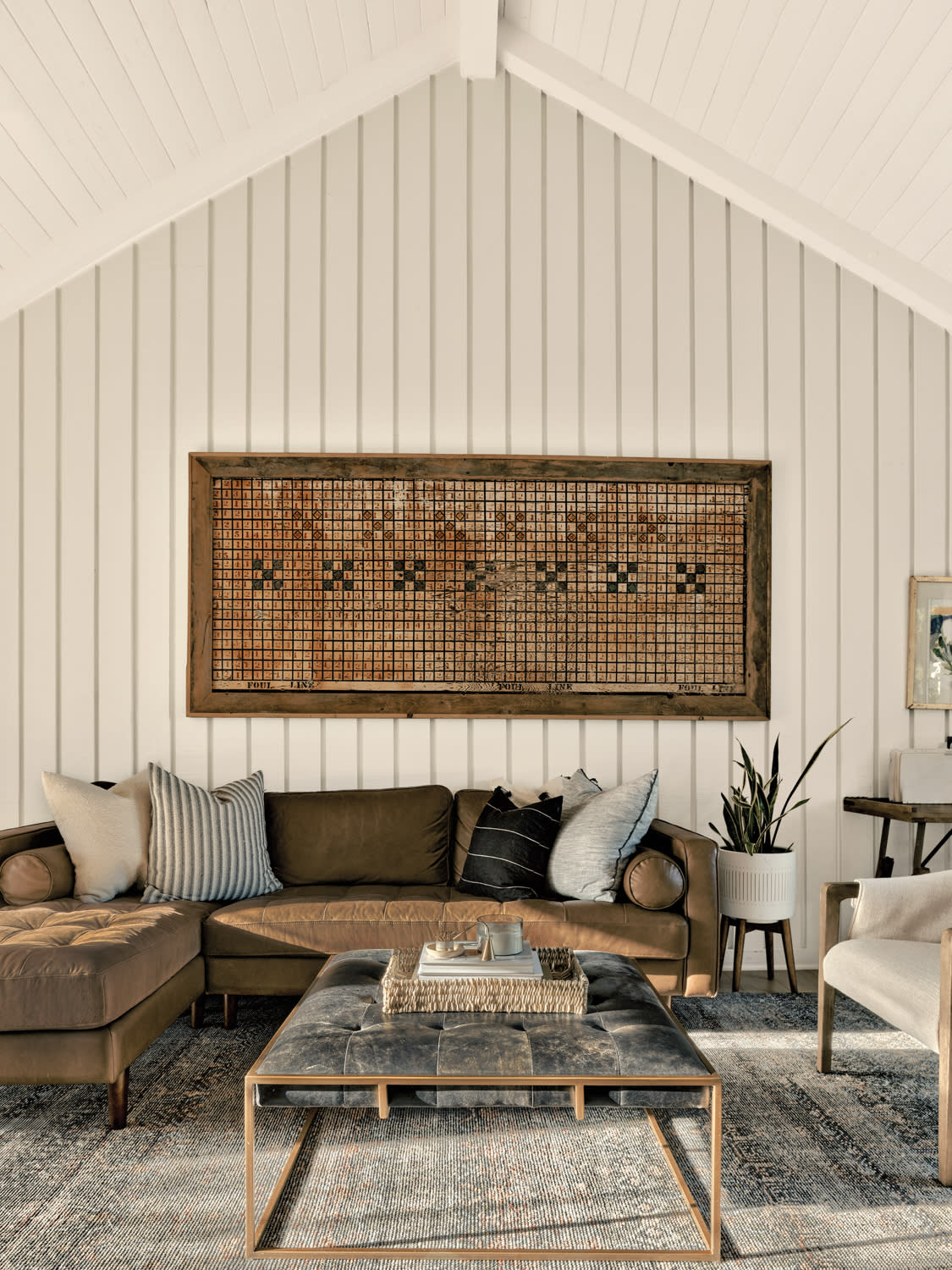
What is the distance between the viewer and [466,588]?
13.6ft

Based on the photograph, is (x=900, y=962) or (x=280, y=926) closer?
(x=900, y=962)

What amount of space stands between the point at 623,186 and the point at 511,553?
1.70m

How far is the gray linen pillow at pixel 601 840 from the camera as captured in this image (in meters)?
3.41

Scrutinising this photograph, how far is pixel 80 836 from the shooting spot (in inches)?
139

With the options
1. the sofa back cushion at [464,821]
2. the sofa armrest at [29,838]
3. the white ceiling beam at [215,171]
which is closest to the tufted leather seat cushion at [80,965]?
the sofa armrest at [29,838]

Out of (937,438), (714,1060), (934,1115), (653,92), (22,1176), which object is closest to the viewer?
(22,1176)

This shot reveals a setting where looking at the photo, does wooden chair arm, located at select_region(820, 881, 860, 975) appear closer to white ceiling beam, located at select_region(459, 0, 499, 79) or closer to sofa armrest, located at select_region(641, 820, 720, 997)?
sofa armrest, located at select_region(641, 820, 720, 997)

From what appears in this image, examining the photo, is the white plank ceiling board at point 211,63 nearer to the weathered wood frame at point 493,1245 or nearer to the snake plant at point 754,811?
the snake plant at point 754,811

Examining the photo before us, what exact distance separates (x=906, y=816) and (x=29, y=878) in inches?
130

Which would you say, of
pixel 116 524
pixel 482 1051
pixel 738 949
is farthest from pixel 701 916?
pixel 116 524

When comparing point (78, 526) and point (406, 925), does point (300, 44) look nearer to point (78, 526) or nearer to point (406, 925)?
point (78, 526)

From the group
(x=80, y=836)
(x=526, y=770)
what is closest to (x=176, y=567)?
(x=80, y=836)

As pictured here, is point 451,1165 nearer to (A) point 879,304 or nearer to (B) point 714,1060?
(B) point 714,1060

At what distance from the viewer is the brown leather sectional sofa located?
2490 millimetres
